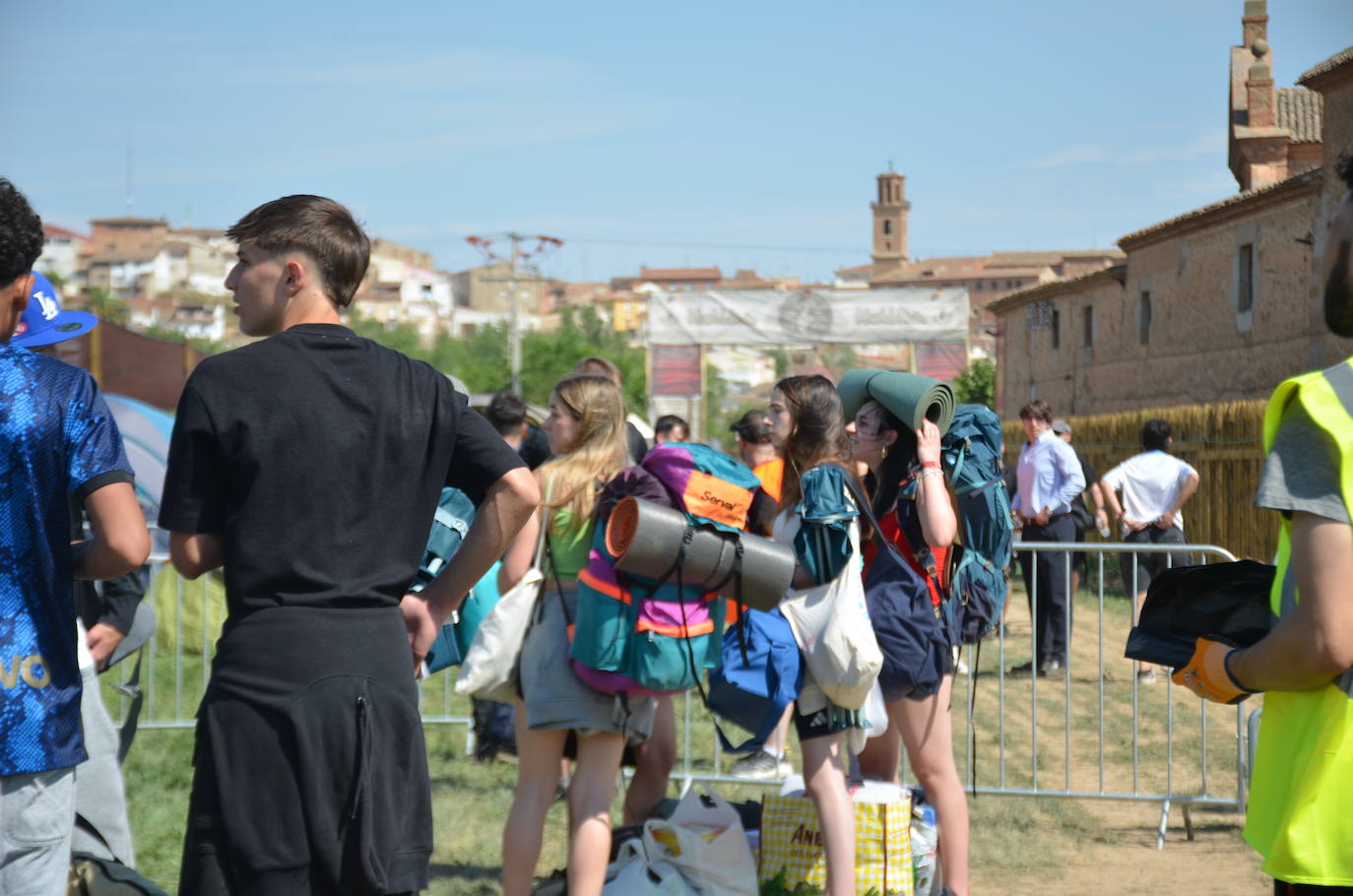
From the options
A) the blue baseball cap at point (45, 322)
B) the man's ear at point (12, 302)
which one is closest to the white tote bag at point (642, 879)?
the blue baseball cap at point (45, 322)

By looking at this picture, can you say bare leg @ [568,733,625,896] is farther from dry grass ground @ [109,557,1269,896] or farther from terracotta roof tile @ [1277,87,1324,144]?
terracotta roof tile @ [1277,87,1324,144]

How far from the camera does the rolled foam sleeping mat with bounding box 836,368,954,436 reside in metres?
4.52

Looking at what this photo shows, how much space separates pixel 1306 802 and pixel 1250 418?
17.1 metres

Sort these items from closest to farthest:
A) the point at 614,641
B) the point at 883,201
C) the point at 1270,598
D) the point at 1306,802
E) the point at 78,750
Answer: the point at 1306,802, the point at 1270,598, the point at 78,750, the point at 614,641, the point at 883,201

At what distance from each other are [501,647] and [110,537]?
1820 millimetres

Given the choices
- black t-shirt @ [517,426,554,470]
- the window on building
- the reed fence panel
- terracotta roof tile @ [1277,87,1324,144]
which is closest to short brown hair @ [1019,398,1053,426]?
black t-shirt @ [517,426,554,470]

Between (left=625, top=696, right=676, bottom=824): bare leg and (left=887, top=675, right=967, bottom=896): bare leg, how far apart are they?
0.84 metres

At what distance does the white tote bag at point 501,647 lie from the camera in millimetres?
4215

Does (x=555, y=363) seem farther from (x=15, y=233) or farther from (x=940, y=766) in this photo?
(x=15, y=233)

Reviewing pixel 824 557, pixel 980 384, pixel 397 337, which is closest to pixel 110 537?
pixel 824 557

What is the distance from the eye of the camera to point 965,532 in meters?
4.77

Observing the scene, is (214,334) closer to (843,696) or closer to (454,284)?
(454,284)

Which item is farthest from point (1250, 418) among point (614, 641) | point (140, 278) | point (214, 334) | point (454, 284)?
point (454, 284)

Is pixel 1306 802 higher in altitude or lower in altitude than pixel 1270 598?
lower
